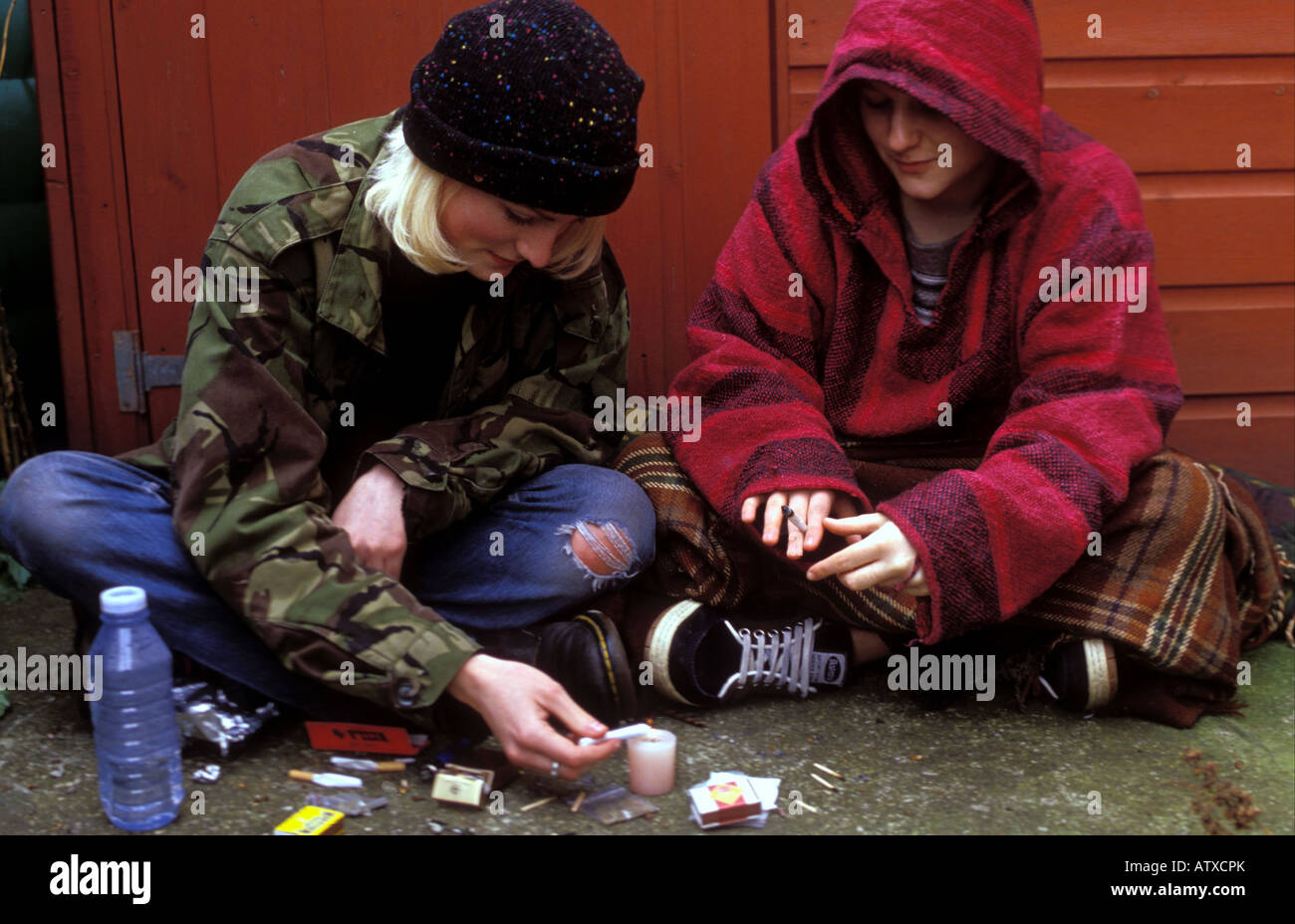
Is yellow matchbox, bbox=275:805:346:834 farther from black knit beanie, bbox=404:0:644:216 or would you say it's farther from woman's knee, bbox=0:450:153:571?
black knit beanie, bbox=404:0:644:216

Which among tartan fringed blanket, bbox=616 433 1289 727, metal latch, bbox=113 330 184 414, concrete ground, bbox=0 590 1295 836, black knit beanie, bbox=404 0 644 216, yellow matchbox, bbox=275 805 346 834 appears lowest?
concrete ground, bbox=0 590 1295 836

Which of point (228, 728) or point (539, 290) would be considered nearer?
point (228, 728)

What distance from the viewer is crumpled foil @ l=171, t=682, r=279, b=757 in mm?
1992

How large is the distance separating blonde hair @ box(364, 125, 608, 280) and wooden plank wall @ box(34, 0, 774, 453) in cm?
96

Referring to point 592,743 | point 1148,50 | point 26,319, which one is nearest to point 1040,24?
point 1148,50

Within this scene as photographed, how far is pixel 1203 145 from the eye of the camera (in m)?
3.16

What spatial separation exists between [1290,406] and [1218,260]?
0.46 metres

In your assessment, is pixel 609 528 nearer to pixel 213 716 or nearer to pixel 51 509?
pixel 213 716

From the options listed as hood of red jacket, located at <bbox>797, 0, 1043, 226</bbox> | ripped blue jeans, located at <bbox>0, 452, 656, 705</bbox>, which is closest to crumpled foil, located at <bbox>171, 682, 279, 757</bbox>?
ripped blue jeans, located at <bbox>0, 452, 656, 705</bbox>

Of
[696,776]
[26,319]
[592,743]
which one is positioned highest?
[26,319]

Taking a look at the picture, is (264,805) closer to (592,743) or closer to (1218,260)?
(592,743)

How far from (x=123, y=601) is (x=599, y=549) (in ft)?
2.77

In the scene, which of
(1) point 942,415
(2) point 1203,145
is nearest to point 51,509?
(1) point 942,415

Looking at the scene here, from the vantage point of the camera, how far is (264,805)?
1.88 metres
